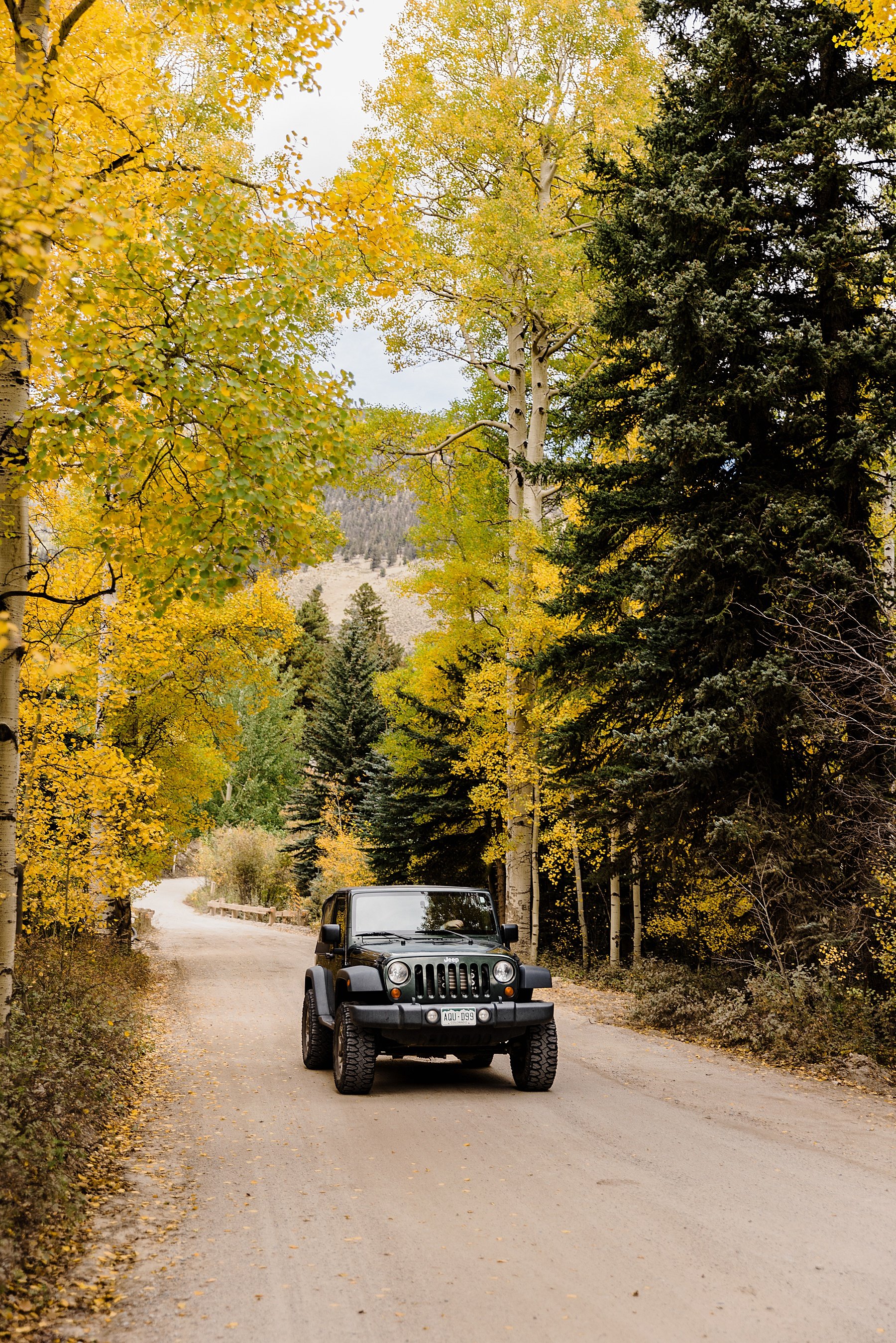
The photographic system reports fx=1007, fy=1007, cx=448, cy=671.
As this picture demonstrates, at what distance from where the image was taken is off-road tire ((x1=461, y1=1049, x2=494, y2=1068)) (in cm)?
981

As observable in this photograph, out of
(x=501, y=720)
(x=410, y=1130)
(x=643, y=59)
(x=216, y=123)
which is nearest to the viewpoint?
(x=410, y=1130)

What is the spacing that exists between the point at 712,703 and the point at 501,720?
397 inches

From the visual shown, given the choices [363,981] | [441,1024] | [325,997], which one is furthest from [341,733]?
[441,1024]

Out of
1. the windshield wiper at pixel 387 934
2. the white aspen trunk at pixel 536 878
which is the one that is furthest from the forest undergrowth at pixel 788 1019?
the white aspen trunk at pixel 536 878

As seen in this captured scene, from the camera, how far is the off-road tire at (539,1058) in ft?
27.7

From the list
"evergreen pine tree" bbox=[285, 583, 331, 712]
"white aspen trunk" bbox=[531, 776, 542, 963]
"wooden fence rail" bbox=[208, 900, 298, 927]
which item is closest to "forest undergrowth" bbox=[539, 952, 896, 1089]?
"white aspen trunk" bbox=[531, 776, 542, 963]

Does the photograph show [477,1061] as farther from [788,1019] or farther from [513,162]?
[513,162]

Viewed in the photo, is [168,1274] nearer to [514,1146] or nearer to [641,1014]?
[514,1146]

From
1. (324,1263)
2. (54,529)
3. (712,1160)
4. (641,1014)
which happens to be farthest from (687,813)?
(54,529)

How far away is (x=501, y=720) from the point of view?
69.8 ft

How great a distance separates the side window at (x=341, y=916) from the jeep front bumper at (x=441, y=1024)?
114cm

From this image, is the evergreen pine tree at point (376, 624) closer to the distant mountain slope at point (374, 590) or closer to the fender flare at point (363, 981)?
the fender flare at point (363, 981)

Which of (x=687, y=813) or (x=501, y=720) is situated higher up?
(x=501, y=720)

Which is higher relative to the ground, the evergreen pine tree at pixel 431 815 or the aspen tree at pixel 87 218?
the aspen tree at pixel 87 218
